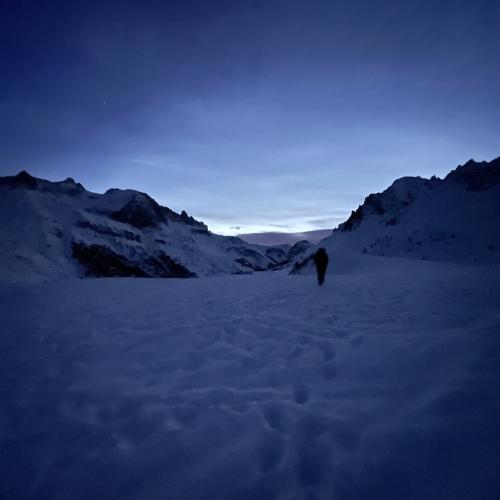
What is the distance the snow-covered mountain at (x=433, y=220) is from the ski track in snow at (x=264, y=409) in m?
50.7

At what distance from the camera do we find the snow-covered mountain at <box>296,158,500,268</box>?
2103 inches

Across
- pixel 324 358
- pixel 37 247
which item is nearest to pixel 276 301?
pixel 324 358

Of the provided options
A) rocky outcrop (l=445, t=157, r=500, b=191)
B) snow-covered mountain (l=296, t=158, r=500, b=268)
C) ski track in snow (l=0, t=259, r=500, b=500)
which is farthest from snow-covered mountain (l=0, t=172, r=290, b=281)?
rocky outcrop (l=445, t=157, r=500, b=191)

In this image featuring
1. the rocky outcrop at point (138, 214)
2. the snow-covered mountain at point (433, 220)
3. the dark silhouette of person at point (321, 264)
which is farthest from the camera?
the rocky outcrop at point (138, 214)

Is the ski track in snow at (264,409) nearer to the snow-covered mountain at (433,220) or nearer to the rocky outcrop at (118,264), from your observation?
the snow-covered mountain at (433,220)

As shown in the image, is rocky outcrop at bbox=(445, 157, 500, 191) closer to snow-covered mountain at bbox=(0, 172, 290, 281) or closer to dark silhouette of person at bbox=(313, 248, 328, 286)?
dark silhouette of person at bbox=(313, 248, 328, 286)

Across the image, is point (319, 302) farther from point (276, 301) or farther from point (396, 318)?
point (396, 318)

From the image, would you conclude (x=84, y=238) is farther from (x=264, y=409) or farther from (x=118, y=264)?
(x=264, y=409)

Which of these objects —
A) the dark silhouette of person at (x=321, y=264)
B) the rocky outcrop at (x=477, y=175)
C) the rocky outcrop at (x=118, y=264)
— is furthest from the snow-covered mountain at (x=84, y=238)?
the rocky outcrop at (x=477, y=175)

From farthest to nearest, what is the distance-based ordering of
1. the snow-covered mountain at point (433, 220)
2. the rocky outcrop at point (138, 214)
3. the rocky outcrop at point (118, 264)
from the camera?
the rocky outcrop at point (138, 214), the rocky outcrop at point (118, 264), the snow-covered mountain at point (433, 220)

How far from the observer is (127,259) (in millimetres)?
100125

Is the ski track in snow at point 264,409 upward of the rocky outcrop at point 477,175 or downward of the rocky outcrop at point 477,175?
downward

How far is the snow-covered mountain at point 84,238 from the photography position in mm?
54941

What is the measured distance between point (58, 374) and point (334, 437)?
464 centimetres
